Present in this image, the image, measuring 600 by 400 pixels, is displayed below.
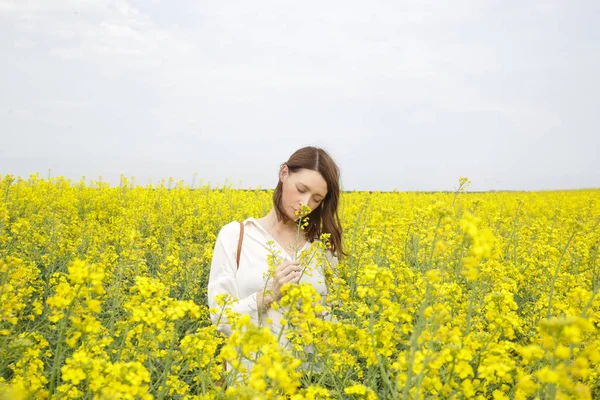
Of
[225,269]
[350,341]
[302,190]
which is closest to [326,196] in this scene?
[302,190]

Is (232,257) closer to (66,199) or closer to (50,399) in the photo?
(50,399)

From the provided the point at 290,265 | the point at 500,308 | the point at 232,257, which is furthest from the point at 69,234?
the point at 500,308

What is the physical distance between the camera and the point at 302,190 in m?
3.06

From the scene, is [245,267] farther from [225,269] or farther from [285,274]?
[285,274]

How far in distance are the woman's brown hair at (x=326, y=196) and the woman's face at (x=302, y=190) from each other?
0.06m

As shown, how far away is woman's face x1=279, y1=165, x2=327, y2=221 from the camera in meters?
3.07

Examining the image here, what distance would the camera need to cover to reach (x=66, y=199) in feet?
26.7

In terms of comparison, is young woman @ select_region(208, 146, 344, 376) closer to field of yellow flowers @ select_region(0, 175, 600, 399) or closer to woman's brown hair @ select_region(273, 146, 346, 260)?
woman's brown hair @ select_region(273, 146, 346, 260)

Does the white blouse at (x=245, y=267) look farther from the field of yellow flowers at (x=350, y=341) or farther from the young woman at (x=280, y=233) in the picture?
the field of yellow flowers at (x=350, y=341)

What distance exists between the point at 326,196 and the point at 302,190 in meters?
0.44

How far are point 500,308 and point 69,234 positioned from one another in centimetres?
541

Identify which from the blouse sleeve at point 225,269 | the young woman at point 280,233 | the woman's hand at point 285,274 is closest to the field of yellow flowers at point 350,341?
the woman's hand at point 285,274

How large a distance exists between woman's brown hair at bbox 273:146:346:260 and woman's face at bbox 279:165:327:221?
6 centimetres

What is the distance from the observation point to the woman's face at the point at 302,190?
10.1ft
